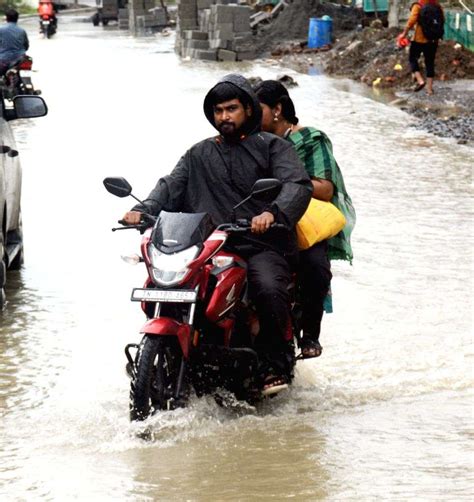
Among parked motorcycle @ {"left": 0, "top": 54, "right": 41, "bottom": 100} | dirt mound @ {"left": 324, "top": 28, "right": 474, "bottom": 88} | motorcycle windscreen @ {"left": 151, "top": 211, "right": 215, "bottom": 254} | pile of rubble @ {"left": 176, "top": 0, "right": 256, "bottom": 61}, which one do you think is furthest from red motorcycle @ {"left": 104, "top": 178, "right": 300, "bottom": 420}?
pile of rubble @ {"left": 176, "top": 0, "right": 256, "bottom": 61}

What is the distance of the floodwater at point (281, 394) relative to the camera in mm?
5723

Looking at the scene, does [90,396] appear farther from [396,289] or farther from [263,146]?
[396,289]

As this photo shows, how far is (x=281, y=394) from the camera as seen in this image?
711cm

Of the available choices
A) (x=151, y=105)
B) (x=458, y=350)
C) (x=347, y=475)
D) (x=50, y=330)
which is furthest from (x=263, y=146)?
(x=151, y=105)

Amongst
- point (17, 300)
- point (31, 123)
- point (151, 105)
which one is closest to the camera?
point (17, 300)

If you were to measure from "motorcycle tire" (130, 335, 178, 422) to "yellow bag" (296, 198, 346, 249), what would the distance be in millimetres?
972

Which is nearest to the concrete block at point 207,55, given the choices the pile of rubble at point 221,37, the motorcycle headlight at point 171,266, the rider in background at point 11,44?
the pile of rubble at point 221,37

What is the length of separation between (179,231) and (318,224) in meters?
0.91

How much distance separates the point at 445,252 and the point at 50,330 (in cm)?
371

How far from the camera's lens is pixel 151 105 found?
24594mm

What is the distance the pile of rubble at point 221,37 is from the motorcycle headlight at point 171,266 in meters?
32.5

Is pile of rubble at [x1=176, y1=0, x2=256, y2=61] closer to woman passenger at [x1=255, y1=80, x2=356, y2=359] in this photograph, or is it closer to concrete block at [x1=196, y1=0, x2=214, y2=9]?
concrete block at [x1=196, y1=0, x2=214, y2=9]

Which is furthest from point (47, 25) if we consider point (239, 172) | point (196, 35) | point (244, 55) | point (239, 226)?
point (239, 226)

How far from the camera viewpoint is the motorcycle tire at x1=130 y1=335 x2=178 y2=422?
229 inches
